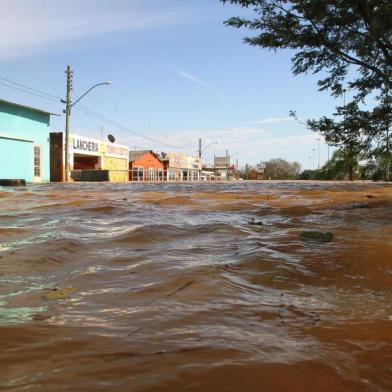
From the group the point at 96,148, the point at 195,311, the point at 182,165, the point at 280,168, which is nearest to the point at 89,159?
the point at 96,148

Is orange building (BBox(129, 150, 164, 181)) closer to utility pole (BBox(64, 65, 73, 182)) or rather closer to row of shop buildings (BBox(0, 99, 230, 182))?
row of shop buildings (BBox(0, 99, 230, 182))

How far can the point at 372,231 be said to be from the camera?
438 centimetres

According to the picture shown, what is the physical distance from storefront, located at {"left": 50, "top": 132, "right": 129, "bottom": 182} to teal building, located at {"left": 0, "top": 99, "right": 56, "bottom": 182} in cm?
269

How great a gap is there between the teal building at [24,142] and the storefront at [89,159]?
106 inches

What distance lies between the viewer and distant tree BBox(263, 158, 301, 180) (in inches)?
4323

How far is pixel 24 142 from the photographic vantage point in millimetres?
29594

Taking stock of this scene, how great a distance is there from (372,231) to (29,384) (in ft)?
11.8

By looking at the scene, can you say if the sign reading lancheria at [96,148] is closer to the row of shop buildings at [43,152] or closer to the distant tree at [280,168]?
the row of shop buildings at [43,152]

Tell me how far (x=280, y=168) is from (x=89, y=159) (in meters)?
76.5

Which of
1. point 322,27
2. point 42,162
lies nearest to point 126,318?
point 322,27

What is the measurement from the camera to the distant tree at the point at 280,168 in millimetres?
109812

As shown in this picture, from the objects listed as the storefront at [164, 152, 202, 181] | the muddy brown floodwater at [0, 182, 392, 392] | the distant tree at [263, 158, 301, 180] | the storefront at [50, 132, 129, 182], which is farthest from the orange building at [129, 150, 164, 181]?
the distant tree at [263, 158, 301, 180]

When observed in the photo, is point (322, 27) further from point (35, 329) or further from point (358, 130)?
point (35, 329)

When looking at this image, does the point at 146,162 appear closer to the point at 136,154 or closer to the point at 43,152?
the point at 136,154
